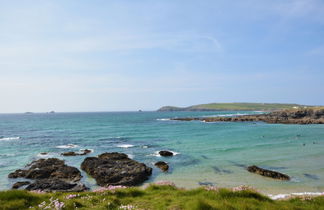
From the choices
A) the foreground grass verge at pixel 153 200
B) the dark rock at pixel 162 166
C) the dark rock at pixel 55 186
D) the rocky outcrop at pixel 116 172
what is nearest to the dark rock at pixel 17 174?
the rocky outcrop at pixel 116 172

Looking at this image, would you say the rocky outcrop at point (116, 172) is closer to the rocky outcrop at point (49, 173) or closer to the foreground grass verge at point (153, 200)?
the rocky outcrop at point (49, 173)

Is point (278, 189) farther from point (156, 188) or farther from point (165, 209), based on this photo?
point (165, 209)

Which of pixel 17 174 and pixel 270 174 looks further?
pixel 17 174

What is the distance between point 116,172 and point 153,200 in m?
12.1

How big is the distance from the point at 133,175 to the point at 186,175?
5273 mm

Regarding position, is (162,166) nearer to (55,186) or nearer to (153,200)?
(55,186)

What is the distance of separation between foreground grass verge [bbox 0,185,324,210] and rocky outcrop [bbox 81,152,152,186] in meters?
8.45

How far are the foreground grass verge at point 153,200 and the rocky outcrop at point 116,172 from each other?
8.45 metres

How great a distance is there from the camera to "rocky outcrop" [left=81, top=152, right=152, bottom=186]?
20.2 meters

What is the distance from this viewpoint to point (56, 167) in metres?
25.3

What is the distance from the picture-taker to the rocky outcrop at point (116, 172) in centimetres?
2025

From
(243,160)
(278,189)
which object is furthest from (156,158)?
(278,189)

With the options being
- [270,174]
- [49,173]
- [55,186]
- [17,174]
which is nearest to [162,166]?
[270,174]

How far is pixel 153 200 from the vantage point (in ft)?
36.1
